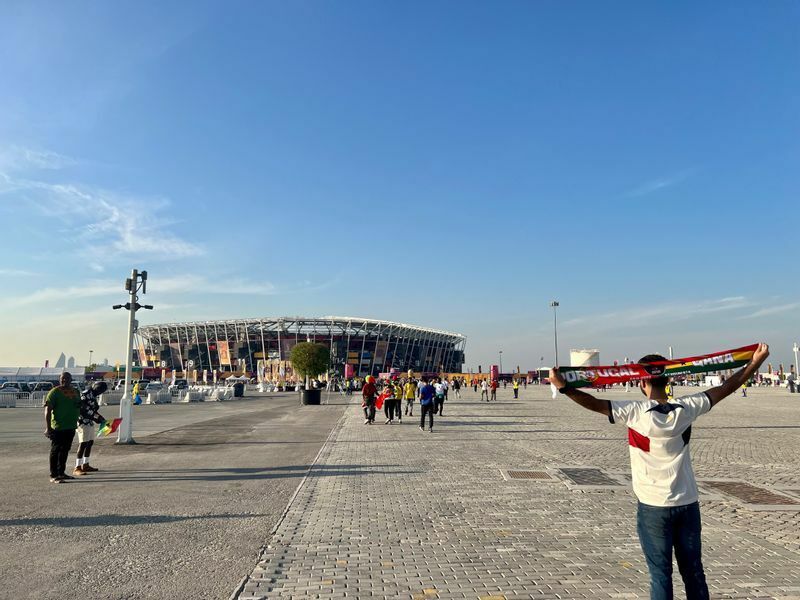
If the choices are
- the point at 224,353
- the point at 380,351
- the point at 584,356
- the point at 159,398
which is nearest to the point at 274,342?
the point at 224,353

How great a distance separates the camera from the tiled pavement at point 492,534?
14.9ft

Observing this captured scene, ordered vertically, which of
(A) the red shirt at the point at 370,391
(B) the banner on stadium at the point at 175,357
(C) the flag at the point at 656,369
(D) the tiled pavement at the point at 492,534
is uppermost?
(B) the banner on stadium at the point at 175,357

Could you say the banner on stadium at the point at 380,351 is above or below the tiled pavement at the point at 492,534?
above

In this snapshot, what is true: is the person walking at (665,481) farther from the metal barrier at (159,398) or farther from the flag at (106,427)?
the metal barrier at (159,398)

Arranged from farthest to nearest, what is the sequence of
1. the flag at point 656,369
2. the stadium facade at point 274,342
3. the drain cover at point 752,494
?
the stadium facade at point 274,342, the drain cover at point 752,494, the flag at point 656,369

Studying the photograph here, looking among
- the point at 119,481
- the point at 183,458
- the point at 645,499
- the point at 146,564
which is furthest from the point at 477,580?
the point at 183,458

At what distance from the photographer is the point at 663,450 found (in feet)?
11.5

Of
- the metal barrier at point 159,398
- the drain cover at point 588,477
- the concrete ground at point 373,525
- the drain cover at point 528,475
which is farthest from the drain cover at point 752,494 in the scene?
the metal barrier at point 159,398

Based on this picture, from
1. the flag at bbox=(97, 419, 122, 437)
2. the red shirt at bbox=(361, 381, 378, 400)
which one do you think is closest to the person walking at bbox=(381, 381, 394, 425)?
the red shirt at bbox=(361, 381, 378, 400)

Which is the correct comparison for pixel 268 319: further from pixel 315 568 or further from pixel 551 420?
pixel 315 568

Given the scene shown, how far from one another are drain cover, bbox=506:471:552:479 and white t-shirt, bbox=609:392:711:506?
6159 millimetres

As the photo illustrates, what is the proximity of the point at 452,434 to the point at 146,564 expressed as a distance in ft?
40.2

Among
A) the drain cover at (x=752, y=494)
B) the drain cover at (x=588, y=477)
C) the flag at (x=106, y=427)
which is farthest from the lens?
the flag at (x=106, y=427)

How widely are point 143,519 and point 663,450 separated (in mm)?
5865
